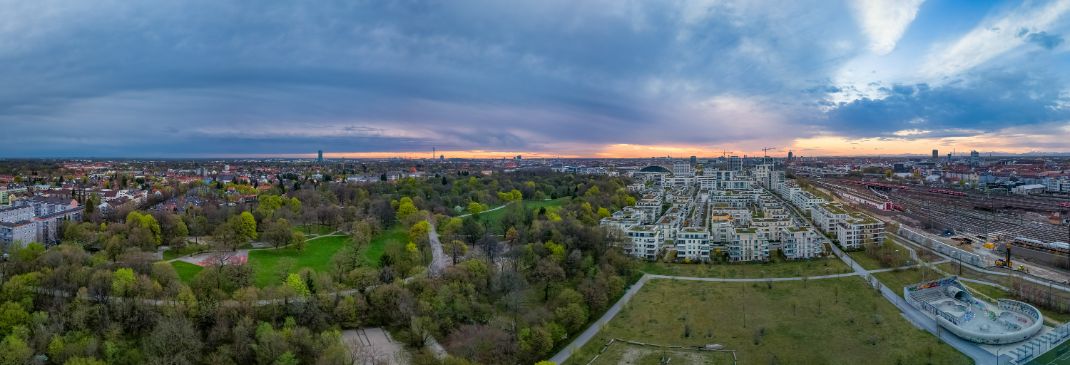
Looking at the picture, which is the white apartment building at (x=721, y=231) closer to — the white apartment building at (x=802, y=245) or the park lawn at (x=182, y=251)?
the white apartment building at (x=802, y=245)

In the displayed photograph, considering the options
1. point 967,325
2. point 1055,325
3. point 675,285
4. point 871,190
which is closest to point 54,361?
point 675,285

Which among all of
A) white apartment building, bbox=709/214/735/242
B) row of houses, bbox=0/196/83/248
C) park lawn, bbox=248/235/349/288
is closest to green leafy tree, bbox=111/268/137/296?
park lawn, bbox=248/235/349/288

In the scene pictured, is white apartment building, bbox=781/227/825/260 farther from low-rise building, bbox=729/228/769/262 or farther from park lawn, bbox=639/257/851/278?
low-rise building, bbox=729/228/769/262

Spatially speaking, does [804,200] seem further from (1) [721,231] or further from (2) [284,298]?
(2) [284,298]

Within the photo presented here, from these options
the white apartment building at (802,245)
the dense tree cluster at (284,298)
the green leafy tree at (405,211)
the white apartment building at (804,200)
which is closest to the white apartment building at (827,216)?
the white apartment building at (804,200)

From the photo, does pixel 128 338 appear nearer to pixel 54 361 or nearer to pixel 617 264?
pixel 54 361
